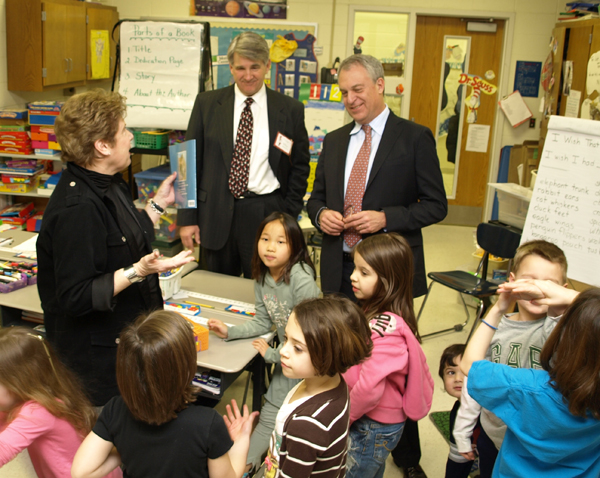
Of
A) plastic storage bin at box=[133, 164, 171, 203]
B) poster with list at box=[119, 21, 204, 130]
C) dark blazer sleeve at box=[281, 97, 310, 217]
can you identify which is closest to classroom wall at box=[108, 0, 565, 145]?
poster with list at box=[119, 21, 204, 130]

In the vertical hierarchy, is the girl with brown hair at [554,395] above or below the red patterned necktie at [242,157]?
below

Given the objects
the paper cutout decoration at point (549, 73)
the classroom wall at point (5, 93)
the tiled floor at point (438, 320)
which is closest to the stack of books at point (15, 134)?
the classroom wall at point (5, 93)

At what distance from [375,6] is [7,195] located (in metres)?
4.27

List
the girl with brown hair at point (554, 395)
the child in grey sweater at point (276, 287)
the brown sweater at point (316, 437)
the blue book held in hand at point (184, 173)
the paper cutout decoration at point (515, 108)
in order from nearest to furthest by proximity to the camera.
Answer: the girl with brown hair at point (554, 395) < the brown sweater at point (316, 437) < the child in grey sweater at point (276, 287) < the blue book held in hand at point (184, 173) < the paper cutout decoration at point (515, 108)

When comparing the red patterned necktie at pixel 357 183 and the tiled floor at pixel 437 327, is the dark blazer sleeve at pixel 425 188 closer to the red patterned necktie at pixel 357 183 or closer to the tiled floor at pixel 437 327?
the red patterned necktie at pixel 357 183

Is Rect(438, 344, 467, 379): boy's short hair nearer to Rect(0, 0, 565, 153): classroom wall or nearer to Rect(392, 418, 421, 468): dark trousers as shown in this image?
Rect(392, 418, 421, 468): dark trousers

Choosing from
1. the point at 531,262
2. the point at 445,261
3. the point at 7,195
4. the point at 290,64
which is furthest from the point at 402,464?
the point at 290,64

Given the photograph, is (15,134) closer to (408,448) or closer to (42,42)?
(42,42)

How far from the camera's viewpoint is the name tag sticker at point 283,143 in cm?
296

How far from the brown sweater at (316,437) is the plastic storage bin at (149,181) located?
3.48 meters

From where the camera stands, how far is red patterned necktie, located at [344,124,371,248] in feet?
8.17

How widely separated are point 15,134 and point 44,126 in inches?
9.7

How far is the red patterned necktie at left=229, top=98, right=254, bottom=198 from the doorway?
403 cm

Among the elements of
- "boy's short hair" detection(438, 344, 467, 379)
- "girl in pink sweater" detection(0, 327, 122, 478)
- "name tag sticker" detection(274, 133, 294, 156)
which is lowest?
"boy's short hair" detection(438, 344, 467, 379)
